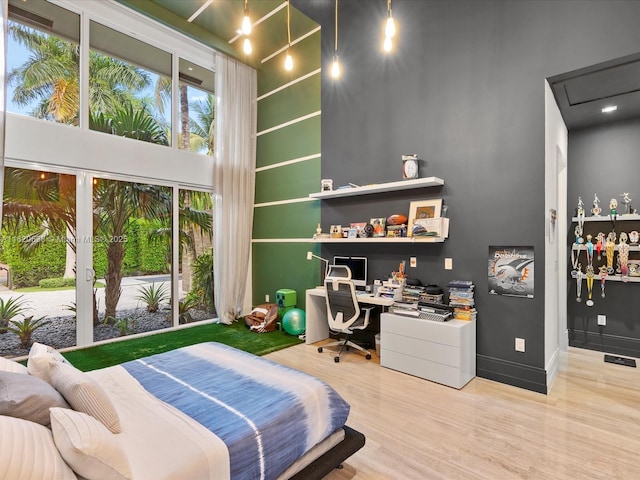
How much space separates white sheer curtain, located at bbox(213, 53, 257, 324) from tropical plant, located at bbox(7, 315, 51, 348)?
7.31ft

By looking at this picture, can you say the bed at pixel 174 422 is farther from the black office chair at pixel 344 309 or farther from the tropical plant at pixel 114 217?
the tropical plant at pixel 114 217

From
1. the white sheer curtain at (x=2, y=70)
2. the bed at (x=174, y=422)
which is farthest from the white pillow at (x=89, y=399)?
the white sheer curtain at (x=2, y=70)

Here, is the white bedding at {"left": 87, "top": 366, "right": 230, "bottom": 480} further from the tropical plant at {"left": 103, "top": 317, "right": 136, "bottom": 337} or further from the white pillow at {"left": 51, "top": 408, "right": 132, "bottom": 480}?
the tropical plant at {"left": 103, "top": 317, "right": 136, "bottom": 337}

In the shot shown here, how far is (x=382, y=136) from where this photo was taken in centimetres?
424

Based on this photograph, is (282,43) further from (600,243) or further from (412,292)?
(600,243)

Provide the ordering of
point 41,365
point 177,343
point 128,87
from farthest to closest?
point 128,87
point 177,343
point 41,365

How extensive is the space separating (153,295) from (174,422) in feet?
12.5

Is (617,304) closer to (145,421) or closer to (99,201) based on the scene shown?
(145,421)

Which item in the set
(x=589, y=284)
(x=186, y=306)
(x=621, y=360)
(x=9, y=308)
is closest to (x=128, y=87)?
(x=9, y=308)

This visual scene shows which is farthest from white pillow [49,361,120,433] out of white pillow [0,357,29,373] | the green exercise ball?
the green exercise ball

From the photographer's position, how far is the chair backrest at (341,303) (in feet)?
12.3

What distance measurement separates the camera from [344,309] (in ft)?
12.7

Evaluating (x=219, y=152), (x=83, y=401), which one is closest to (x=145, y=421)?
(x=83, y=401)

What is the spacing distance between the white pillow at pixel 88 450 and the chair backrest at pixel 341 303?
2747 mm
